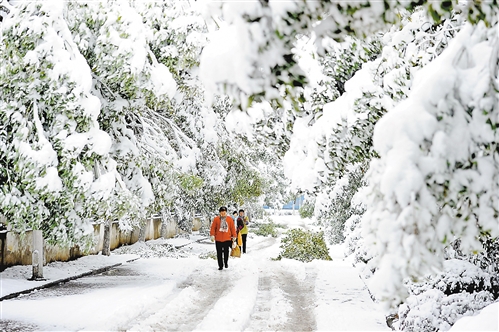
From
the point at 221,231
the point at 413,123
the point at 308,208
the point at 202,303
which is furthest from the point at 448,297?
the point at 308,208

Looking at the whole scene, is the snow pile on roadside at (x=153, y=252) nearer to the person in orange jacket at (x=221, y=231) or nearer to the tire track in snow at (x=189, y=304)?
the person in orange jacket at (x=221, y=231)

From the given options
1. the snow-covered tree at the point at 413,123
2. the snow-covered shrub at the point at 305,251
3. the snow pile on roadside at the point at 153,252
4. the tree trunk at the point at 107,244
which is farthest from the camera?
the snow pile on roadside at the point at 153,252

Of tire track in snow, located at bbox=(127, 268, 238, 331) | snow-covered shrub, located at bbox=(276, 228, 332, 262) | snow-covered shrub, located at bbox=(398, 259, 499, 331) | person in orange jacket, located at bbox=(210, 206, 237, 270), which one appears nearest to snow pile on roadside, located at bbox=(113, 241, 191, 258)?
snow-covered shrub, located at bbox=(276, 228, 332, 262)

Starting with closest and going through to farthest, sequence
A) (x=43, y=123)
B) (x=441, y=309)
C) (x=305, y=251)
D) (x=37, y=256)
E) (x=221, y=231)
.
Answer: (x=441, y=309), (x=43, y=123), (x=37, y=256), (x=221, y=231), (x=305, y=251)

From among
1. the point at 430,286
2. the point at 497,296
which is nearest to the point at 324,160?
the point at 430,286

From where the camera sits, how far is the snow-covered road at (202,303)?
326 inches

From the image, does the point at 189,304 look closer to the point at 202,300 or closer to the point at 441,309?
the point at 202,300

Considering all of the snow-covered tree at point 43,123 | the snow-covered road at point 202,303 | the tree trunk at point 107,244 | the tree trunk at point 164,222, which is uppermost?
the snow-covered tree at point 43,123

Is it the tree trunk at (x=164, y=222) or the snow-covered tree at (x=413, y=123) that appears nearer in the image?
the snow-covered tree at (x=413, y=123)

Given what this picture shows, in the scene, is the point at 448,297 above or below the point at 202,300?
above

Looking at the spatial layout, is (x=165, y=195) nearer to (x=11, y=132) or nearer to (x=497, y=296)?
(x=11, y=132)

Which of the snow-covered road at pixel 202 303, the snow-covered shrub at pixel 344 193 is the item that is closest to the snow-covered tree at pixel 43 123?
the snow-covered road at pixel 202 303

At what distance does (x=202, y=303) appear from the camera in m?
10.2

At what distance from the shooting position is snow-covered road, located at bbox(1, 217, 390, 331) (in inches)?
326
